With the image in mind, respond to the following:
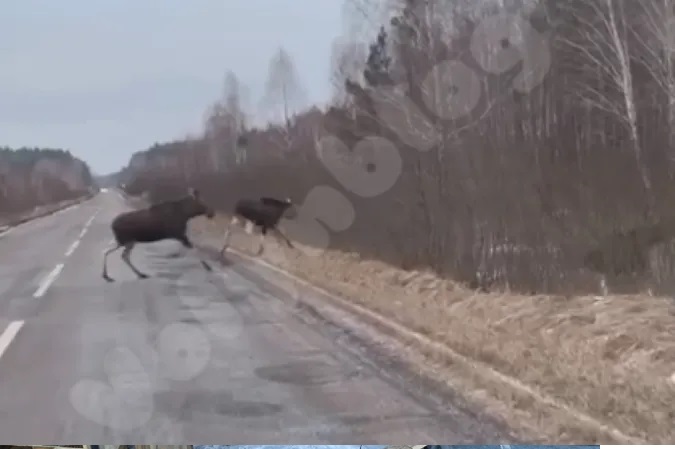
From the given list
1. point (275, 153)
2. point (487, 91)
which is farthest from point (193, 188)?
point (487, 91)

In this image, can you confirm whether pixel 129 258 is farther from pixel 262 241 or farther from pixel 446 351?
pixel 446 351

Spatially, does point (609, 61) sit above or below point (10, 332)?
above

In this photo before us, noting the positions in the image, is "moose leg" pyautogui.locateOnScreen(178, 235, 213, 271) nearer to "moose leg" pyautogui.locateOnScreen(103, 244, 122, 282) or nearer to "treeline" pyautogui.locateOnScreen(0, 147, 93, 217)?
"moose leg" pyautogui.locateOnScreen(103, 244, 122, 282)

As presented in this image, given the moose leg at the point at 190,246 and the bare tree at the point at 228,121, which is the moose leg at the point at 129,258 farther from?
the bare tree at the point at 228,121

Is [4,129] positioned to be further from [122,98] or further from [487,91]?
[487,91]

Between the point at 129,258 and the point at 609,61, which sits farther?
the point at 129,258

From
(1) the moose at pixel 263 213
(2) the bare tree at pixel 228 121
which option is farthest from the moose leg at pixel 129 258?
(2) the bare tree at pixel 228 121

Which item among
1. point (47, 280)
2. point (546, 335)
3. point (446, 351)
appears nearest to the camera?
point (546, 335)

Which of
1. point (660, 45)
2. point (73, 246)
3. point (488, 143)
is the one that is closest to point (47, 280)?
point (73, 246)
